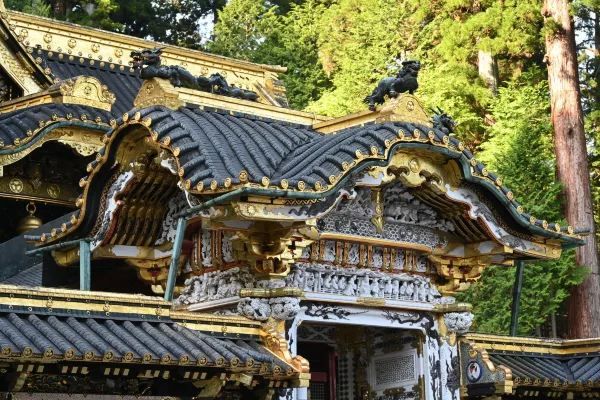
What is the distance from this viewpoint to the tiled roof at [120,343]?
890 centimetres

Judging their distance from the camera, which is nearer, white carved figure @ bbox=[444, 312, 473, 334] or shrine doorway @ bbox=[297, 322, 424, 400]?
white carved figure @ bbox=[444, 312, 473, 334]

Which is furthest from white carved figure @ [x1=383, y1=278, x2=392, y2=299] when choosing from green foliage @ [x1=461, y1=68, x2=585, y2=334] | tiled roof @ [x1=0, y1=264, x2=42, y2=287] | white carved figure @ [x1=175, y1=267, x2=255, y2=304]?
green foliage @ [x1=461, y1=68, x2=585, y2=334]

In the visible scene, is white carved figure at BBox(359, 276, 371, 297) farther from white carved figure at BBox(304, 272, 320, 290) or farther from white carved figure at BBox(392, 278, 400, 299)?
white carved figure at BBox(304, 272, 320, 290)

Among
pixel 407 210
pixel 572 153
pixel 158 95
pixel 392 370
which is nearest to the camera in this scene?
pixel 158 95

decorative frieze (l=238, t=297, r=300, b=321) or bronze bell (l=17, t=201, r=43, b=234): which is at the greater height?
bronze bell (l=17, t=201, r=43, b=234)

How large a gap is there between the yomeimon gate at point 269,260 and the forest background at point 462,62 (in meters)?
9.35

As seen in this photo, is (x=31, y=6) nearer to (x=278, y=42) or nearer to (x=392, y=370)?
(x=278, y=42)

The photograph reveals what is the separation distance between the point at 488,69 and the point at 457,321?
18.1 meters

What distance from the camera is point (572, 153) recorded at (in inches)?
992

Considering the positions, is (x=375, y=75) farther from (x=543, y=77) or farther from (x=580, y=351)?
(x=580, y=351)

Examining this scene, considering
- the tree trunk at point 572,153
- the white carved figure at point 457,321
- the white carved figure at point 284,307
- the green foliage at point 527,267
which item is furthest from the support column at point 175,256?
the tree trunk at point 572,153

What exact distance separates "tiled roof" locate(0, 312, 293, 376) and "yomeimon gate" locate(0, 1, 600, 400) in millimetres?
19

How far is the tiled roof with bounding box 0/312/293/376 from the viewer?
29.2 ft

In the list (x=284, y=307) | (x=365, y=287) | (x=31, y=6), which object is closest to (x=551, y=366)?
(x=365, y=287)
